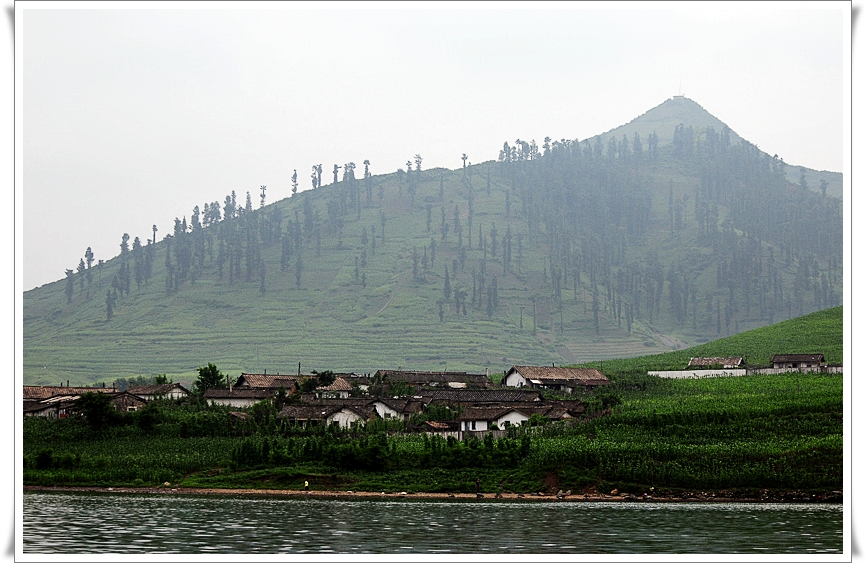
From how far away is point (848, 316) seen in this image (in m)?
18.1

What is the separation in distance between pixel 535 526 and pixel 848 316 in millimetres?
25484

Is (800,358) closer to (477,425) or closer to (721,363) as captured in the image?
(721,363)

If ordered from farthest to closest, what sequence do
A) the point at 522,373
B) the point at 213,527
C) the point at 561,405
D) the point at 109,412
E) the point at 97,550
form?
the point at 522,373 → the point at 561,405 → the point at 109,412 → the point at 213,527 → the point at 97,550

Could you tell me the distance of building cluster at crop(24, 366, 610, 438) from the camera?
78375 mm

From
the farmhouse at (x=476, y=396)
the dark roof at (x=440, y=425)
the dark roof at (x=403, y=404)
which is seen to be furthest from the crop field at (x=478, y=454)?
the farmhouse at (x=476, y=396)

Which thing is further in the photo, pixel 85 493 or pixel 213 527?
pixel 85 493

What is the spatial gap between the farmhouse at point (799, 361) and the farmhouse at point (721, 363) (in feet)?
14.1

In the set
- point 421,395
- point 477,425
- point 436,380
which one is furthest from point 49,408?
point 436,380

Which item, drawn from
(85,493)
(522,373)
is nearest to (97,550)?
(85,493)

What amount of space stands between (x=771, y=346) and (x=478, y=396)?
204 ft

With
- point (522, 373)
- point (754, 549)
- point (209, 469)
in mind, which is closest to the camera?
point (754, 549)

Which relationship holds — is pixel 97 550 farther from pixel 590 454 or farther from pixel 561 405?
pixel 561 405

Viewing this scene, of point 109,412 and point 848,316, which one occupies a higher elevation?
point 848,316

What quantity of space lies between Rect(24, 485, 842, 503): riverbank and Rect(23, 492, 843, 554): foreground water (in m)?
2.29
